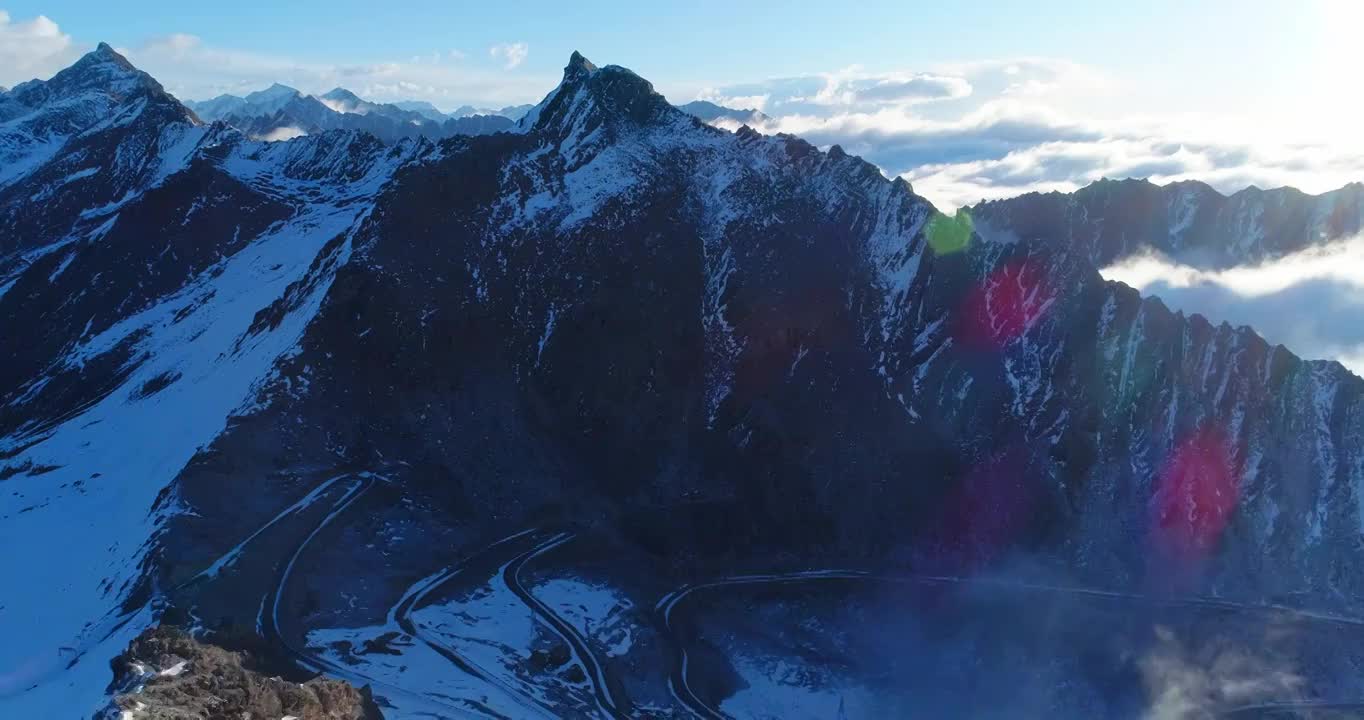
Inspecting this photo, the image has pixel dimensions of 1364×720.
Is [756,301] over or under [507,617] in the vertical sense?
over

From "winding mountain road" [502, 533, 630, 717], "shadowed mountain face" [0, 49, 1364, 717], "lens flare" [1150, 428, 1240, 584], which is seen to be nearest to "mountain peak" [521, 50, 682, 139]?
"shadowed mountain face" [0, 49, 1364, 717]

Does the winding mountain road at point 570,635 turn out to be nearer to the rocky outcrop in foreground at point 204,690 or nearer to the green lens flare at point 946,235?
the rocky outcrop in foreground at point 204,690

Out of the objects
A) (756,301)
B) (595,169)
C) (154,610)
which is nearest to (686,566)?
(756,301)

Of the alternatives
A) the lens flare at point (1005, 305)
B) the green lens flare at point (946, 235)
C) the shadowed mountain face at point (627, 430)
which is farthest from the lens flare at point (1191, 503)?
the green lens flare at point (946, 235)

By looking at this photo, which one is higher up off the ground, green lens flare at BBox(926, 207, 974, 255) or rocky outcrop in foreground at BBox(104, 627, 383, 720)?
green lens flare at BBox(926, 207, 974, 255)

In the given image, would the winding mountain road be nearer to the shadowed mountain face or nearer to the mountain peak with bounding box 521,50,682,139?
the shadowed mountain face

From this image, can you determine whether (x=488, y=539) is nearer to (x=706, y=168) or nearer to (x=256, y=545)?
(x=256, y=545)
